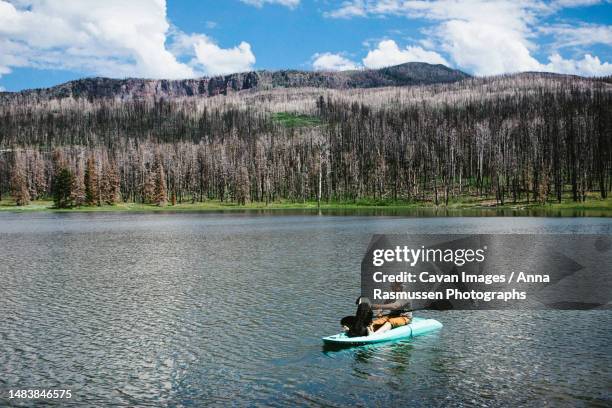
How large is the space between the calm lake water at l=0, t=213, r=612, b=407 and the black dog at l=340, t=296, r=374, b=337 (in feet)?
2.75

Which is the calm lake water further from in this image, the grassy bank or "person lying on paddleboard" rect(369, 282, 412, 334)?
the grassy bank

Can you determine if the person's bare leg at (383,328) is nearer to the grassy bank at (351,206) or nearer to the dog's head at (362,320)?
the dog's head at (362,320)

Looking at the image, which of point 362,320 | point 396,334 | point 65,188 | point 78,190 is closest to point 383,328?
point 396,334

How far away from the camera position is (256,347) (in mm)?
26031

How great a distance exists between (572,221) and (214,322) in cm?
7793

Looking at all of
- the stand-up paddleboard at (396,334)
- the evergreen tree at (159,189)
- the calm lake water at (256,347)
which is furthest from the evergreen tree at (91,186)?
the stand-up paddleboard at (396,334)

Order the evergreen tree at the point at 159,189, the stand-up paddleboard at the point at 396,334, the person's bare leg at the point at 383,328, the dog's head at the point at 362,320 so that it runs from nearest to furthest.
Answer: the stand-up paddleboard at the point at 396,334 → the dog's head at the point at 362,320 → the person's bare leg at the point at 383,328 → the evergreen tree at the point at 159,189

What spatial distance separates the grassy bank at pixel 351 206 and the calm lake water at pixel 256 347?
97994mm

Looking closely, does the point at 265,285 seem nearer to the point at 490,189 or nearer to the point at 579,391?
the point at 579,391

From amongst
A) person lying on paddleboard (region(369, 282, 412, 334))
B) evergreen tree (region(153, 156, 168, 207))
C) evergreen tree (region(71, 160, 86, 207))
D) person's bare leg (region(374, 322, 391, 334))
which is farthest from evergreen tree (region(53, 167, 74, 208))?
person's bare leg (region(374, 322, 391, 334))

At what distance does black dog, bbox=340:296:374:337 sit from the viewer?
25984 mm

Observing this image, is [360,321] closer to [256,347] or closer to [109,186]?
[256,347]

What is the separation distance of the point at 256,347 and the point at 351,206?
5453 inches

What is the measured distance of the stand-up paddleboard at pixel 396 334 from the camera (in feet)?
84.0
